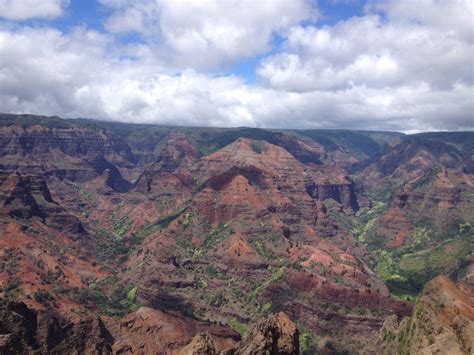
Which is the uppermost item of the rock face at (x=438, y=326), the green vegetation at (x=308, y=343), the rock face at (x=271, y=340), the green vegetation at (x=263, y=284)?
the rock face at (x=271, y=340)

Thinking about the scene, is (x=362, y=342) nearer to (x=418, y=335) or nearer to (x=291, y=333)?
(x=418, y=335)

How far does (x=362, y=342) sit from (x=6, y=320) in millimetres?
103023

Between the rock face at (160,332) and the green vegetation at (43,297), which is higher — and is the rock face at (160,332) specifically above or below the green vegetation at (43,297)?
below

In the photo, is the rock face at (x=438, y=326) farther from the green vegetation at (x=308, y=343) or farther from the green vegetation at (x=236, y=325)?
the green vegetation at (x=236, y=325)

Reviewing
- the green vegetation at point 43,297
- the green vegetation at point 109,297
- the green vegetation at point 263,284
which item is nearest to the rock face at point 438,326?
the green vegetation at point 263,284

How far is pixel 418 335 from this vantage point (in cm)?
9288

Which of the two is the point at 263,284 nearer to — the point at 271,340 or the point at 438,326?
the point at 438,326

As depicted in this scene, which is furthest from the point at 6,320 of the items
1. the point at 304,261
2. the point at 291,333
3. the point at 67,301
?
the point at 304,261

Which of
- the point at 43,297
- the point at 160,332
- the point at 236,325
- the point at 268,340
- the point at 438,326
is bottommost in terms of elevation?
the point at 236,325

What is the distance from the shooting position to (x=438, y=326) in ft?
282

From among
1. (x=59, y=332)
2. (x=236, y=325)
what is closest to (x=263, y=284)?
(x=236, y=325)

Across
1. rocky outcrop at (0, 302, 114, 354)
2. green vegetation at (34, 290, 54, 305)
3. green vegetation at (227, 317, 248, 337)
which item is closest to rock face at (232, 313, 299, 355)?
rocky outcrop at (0, 302, 114, 354)

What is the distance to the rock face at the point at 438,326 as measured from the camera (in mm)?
75500

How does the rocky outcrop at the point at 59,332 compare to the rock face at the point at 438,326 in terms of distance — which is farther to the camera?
the rocky outcrop at the point at 59,332
